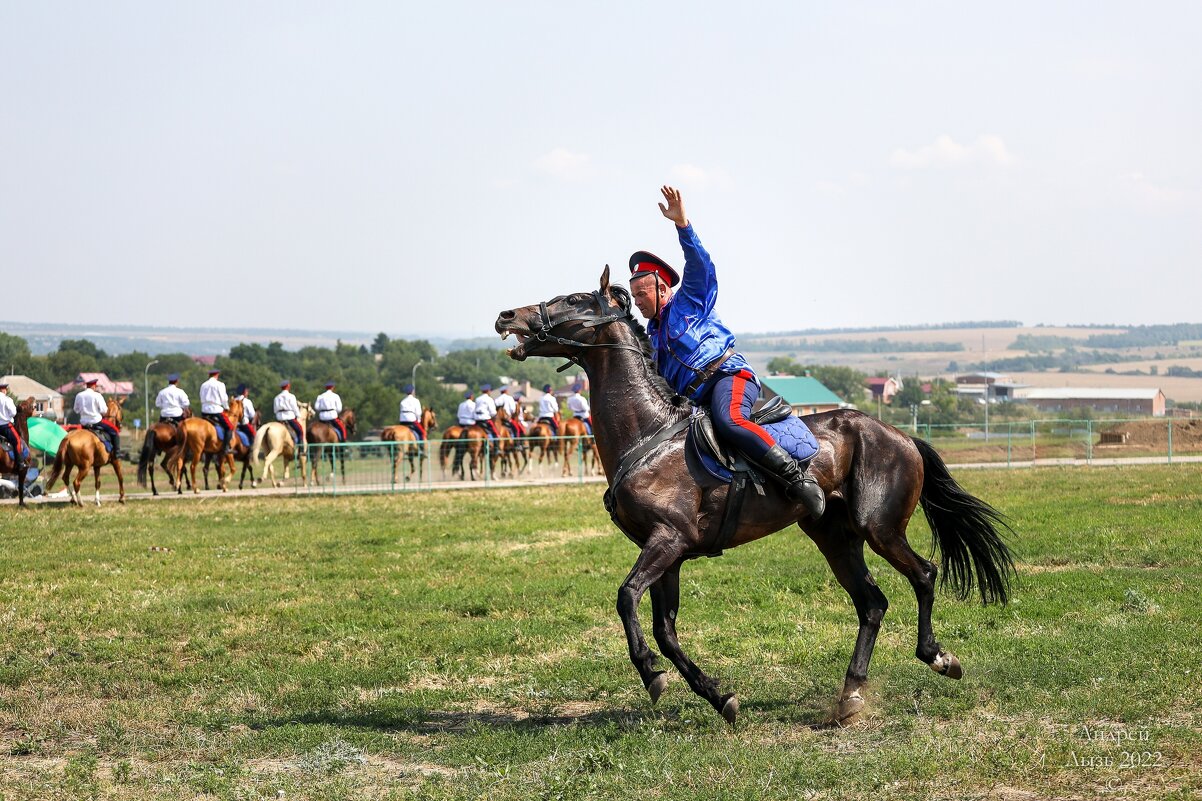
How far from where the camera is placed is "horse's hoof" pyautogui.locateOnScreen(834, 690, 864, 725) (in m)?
7.25

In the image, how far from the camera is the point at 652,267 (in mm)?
7945

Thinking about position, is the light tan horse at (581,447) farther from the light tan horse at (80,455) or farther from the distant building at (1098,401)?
the distant building at (1098,401)

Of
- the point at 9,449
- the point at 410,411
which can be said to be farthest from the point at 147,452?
the point at 410,411

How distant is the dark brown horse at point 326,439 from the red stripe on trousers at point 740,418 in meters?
20.6

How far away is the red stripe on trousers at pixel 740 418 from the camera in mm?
7484

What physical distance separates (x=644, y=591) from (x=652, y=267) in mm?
2143

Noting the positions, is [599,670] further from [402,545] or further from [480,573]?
[402,545]

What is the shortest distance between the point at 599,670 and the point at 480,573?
5.18 m

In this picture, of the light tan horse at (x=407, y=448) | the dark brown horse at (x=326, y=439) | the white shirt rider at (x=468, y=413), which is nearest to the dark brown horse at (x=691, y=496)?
the light tan horse at (x=407, y=448)

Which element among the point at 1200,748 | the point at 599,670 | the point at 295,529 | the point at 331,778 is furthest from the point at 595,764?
the point at 295,529

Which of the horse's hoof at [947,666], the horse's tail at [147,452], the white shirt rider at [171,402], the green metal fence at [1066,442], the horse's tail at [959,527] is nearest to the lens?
the horse's hoof at [947,666]

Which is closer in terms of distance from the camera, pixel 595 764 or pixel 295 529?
pixel 595 764

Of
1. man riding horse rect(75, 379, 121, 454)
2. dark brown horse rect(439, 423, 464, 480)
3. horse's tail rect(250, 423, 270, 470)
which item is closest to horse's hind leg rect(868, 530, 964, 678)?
man riding horse rect(75, 379, 121, 454)

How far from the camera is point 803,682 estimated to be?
8227 mm
